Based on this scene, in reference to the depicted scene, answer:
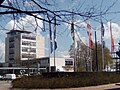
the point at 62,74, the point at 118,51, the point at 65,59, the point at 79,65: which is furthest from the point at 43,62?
the point at 62,74

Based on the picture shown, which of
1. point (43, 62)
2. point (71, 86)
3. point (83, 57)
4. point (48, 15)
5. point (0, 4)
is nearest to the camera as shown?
point (0, 4)

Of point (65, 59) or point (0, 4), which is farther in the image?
point (65, 59)

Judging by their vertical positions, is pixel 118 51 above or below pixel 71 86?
above

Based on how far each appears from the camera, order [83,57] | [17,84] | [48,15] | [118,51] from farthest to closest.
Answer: [83,57], [118,51], [17,84], [48,15]

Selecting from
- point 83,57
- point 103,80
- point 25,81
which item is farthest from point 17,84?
point 83,57

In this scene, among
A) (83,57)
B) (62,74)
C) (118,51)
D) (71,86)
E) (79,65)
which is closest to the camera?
(71,86)

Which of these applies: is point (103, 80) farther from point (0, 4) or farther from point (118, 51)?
point (0, 4)

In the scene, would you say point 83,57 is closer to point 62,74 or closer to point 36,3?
point 62,74

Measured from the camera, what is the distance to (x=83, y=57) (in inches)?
3716

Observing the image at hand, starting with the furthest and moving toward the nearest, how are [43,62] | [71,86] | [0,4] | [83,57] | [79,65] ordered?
[43,62] < [79,65] < [83,57] < [71,86] < [0,4]

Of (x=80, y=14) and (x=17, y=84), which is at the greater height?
(x=80, y=14)

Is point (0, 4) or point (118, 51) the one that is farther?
point (118, 51)

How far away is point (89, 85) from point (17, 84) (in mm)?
7634

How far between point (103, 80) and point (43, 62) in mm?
105023
